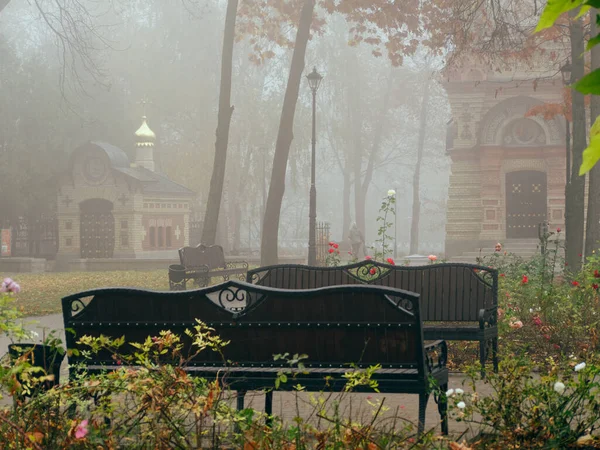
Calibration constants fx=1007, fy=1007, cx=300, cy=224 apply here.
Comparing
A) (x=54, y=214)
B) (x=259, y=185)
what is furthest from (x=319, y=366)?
(x=259, y=185)

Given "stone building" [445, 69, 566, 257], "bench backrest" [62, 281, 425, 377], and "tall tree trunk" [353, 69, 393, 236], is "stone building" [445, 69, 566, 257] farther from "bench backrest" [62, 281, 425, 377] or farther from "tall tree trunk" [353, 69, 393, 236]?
"bench backrest" [62, 281, 425, 377]

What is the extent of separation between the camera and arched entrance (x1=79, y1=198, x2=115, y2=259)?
4072cm

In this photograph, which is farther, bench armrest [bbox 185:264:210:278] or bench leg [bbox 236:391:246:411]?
bench armrest [bbox 185:264:210:278]

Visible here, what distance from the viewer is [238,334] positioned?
606cm

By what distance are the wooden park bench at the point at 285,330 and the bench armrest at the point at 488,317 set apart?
250 centimetres

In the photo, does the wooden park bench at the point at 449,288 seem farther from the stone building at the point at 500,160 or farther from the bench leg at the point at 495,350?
the stone building at the point at 500,160

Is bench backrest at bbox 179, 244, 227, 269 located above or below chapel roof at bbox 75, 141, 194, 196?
below

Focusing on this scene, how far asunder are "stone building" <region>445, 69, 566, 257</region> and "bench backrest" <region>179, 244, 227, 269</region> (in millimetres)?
14860

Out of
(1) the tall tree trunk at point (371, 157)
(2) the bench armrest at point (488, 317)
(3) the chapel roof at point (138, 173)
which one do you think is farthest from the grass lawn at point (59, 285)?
(1) the tall tree trunk at point (371, 157)

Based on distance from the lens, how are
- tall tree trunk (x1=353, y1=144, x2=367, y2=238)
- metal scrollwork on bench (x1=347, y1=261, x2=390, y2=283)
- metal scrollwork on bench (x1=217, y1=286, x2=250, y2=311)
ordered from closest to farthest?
metal scrollwork on bench (x1=217, y1=286, x2=250, y2=311) < metal scrollwork on bench (x1=347, y1=261, x2=390, y2=283) < tall tree trunk (x1=353, y1=144, x2=367, y2=238)

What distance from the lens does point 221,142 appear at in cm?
2355

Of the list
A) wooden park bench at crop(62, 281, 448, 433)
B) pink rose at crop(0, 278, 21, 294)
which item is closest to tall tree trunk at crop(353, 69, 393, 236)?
wooden park bench at crop(62, 281, 448, 433)

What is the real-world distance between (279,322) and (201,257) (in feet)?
53.3

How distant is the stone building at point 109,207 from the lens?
4016cm
